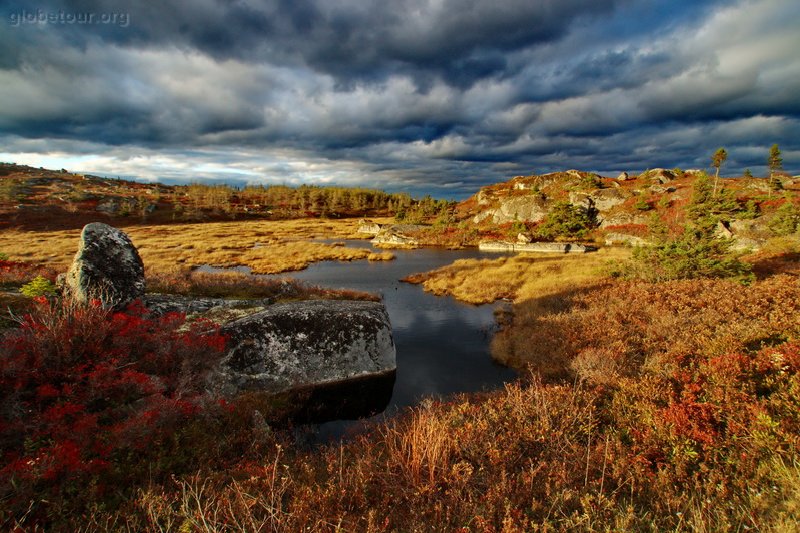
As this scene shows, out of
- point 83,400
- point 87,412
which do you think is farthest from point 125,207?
point 87,412

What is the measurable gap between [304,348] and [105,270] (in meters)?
8.40

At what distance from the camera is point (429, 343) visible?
19297mm

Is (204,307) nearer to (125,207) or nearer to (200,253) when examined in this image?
(200,253)

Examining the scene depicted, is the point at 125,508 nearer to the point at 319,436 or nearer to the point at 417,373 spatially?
the point at 319,436

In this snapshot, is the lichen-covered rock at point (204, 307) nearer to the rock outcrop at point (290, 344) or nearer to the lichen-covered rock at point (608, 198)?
the rock outcrop at point (290, 344)

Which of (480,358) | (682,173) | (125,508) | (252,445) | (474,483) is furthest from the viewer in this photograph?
(682,173)

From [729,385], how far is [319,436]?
1138cm

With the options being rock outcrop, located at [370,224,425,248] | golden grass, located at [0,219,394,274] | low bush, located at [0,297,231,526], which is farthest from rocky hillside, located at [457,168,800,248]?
low bush, located at [0,297,231,526]

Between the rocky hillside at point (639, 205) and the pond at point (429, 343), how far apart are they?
3841 cm

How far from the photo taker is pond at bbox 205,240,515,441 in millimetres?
14297

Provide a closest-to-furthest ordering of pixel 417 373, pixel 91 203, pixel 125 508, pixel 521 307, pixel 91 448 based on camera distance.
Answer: pixel 125 508 < pixel 91 448 < pixel 417 373 < pixel 521 307 < pixel 91 203

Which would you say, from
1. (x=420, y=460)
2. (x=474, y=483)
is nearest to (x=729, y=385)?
(x=474, y=483)

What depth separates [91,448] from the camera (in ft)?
22.1

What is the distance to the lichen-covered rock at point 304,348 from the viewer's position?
497 inches
